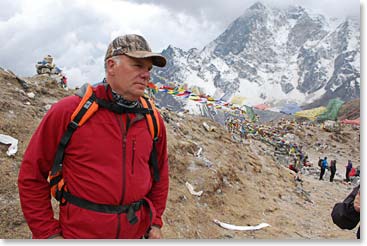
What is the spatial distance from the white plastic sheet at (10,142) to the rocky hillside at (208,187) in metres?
0.11

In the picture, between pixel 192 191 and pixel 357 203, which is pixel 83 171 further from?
pixel 192 191

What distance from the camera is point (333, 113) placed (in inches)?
2239

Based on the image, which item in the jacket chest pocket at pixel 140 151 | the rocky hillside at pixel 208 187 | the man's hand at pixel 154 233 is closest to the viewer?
the jacket chest pocket at pixel 140 151

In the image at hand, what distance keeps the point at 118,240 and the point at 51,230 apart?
0.48 metres

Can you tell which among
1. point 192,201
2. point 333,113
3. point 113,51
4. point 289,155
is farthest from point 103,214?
point 333,113

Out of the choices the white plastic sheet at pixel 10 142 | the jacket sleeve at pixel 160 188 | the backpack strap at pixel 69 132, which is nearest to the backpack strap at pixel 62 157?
the backpack strap at pixel 69 132

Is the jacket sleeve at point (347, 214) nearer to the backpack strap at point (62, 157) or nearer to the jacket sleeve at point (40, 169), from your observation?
the backpack strap at point (62, 157)

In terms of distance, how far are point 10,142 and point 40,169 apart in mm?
4912

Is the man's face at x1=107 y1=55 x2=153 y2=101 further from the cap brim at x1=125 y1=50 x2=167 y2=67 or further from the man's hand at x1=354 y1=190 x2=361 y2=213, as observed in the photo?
the man's hand at x1=354 y1=190 x2=361 y2=213

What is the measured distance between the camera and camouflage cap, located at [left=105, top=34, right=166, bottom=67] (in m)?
2.09

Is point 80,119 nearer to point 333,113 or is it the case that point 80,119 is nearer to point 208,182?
point 208,182

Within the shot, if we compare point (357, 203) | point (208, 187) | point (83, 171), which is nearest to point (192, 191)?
point (208, 187)

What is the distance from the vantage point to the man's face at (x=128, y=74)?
2.12m

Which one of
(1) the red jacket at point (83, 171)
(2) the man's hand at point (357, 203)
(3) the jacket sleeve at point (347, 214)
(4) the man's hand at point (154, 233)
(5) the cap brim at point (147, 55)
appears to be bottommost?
(4) the man's hand at point (154, 233)
